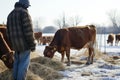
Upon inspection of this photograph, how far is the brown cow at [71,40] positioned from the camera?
14945 mm

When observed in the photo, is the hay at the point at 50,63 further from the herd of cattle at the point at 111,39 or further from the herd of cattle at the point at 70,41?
the herd of cattle at the point at 111,39

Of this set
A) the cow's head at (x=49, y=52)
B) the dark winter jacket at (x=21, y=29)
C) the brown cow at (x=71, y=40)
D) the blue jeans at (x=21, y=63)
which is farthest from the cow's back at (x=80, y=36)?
the dark winter jacket at (x=21, y=29)

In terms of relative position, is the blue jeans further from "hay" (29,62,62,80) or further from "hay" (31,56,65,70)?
"hay" (31,56,65,70)

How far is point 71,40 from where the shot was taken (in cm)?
1554

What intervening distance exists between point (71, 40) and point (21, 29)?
27.1ft

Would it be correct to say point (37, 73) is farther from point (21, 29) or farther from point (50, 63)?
point (21, 29)

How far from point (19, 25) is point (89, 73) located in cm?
518

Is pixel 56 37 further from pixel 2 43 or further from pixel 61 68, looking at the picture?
pixel 2 43

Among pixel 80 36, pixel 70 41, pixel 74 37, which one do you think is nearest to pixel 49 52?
pixel 70 41

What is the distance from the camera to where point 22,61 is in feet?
25.0

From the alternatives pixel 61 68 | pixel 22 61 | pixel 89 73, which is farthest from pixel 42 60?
pixel 22 61

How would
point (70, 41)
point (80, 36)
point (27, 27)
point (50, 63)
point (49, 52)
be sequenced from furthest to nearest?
point (80, 36) < point (70, 41) < point (49, 52) < point (50, 63) < point (27, 27)

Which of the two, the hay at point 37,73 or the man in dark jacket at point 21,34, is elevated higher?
the man in dark jacket at point 21,34

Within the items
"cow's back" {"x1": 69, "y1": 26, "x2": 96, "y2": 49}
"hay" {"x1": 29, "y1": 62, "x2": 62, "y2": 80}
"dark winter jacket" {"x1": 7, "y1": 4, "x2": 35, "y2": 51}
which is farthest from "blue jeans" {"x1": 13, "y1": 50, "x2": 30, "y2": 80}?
"cow's back" {"x1": 69, "y1": 26, "x2": 96, "y2": 49}
